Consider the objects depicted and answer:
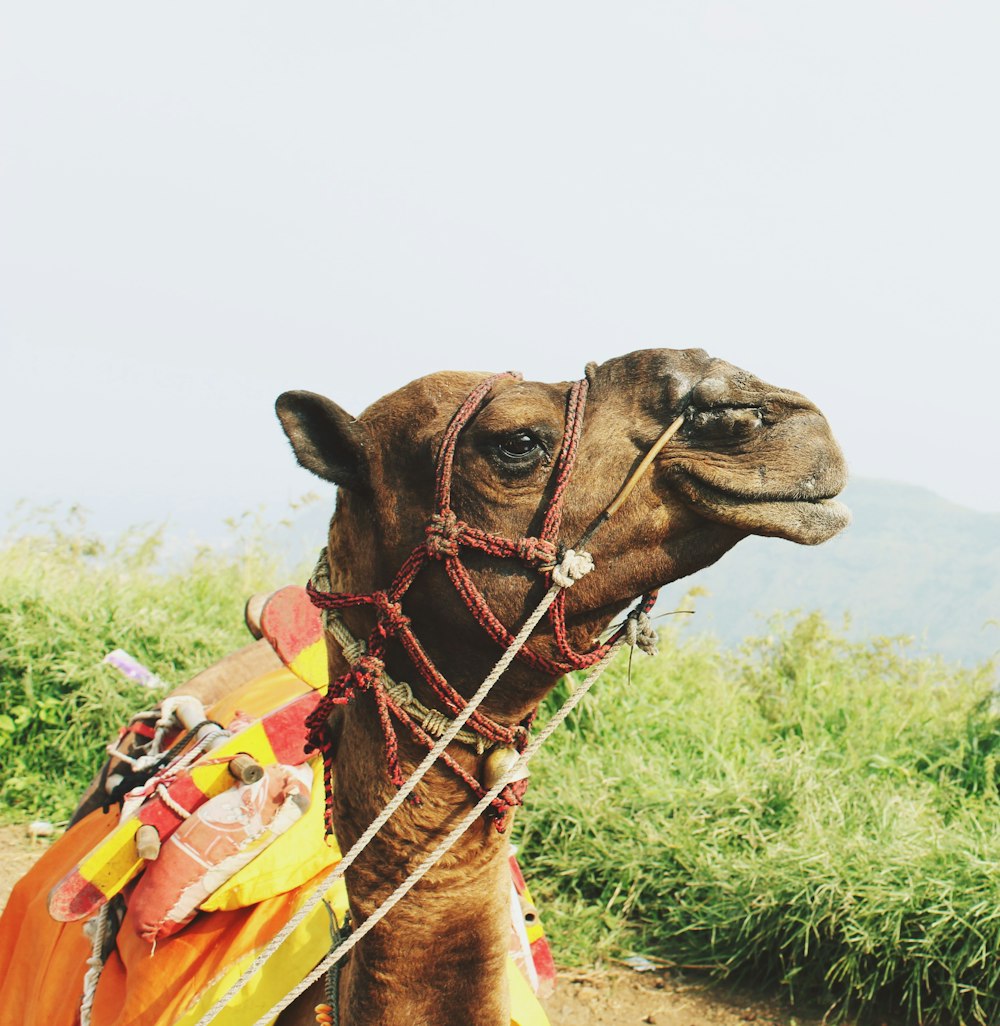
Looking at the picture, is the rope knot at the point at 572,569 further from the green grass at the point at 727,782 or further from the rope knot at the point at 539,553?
the green grass at the point at 727,782

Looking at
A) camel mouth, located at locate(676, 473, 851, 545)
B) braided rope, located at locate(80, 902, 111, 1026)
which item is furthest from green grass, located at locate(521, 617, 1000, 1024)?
camel mouth, located at locate(676, 473, 851, 545)

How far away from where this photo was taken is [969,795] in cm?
617

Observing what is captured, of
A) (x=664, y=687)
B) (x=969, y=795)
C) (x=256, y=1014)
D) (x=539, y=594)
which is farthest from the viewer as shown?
(x=664, y=687)

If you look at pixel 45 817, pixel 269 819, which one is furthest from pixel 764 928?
pixel 45 817

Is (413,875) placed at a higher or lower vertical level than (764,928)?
higher

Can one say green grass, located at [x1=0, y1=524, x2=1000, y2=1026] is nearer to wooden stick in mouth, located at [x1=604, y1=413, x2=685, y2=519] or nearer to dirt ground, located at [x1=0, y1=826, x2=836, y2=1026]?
dirt ground, located at [x1=0, y1=826, x2=836, y2=1026]

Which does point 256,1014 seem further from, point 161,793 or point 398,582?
point 398,582

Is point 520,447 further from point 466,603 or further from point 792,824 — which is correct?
point 792,824

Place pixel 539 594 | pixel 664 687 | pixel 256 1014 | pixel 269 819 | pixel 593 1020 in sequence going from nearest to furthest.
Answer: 1. pixel 539 594
2. pixel 256 1014
3. pixel 269 819
4. pixel 593 1020
5. pixel 664 687

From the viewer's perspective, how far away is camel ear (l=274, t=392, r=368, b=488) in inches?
82.5

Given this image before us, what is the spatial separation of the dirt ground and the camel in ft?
9.75

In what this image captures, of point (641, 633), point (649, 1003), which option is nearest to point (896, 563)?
point (649, 1003)

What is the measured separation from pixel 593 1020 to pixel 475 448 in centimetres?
371

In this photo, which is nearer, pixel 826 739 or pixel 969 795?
pixel 969 795
